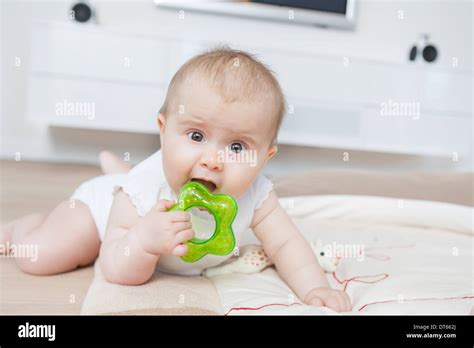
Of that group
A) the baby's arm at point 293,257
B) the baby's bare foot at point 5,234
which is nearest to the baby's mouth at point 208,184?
the baby's arm at point 293,257

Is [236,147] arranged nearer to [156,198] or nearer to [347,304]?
[156,198]

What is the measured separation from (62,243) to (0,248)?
0.71 ft

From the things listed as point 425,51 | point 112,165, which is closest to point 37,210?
point 112,165

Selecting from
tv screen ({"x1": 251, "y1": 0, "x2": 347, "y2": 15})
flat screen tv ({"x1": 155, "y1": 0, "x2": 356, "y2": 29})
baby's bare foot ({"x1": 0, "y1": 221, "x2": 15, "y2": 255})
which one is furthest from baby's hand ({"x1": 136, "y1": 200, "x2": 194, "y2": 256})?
tv screen ({"x1": 251, "y1": 0, "x2": 347, "y2": 15})

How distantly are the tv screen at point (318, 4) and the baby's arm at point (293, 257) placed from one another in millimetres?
2460

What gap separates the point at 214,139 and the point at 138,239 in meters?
0.19

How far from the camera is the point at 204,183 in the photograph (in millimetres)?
859

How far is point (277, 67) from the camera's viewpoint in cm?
296

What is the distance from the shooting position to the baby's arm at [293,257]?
0.91 metres

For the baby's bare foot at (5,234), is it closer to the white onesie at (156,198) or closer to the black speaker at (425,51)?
the white onesie at (156,198)

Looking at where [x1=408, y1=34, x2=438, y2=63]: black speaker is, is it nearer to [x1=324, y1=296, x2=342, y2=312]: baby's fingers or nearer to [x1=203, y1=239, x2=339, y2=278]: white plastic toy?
[x1=203, y1=239, x2=339, y2=278]: white plastic toy

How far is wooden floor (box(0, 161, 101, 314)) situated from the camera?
894mm
